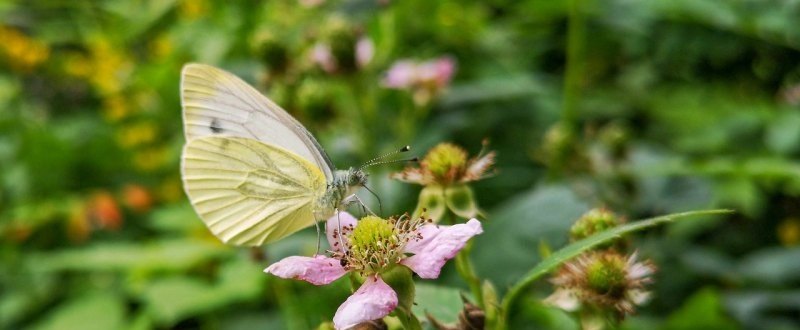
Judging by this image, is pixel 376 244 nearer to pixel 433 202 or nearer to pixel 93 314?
pixel 433 202

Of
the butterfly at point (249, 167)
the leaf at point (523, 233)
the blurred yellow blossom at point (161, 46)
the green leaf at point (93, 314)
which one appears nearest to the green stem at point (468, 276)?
the butterfly at point (249, 167)

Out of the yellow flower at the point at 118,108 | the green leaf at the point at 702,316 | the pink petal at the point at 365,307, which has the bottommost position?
the pink petal at the point at 365,307

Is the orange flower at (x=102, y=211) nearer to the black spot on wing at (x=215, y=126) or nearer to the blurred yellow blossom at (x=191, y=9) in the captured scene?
the blurred yellow blossom at (x=191, y=9)

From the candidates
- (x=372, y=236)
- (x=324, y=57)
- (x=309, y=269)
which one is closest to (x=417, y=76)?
(x=324, y=57)

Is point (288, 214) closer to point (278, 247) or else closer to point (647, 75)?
point (278, 247)

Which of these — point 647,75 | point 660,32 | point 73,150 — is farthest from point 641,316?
point 73,150

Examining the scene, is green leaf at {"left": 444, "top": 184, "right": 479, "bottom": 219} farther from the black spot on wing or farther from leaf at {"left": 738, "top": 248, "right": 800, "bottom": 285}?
leaf at {"left": 738, "top": 248, "right": 800, "bottom": 285}
